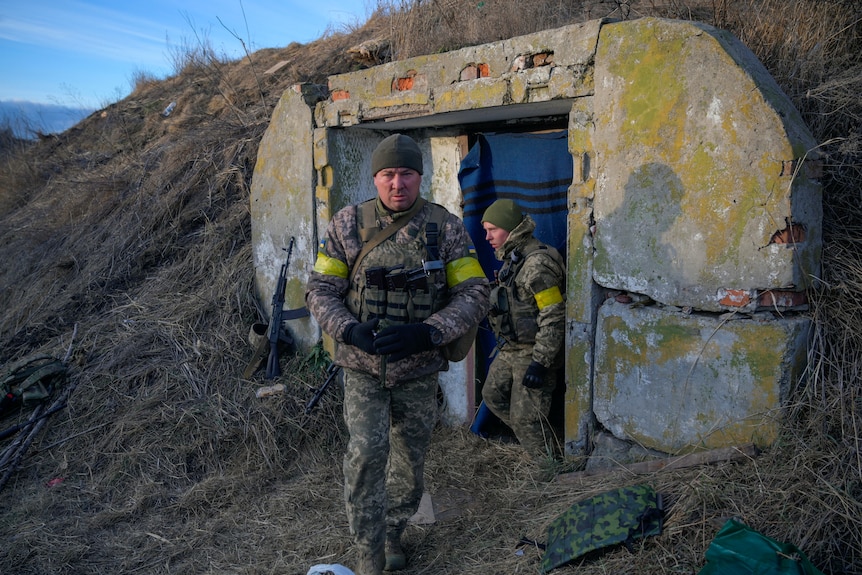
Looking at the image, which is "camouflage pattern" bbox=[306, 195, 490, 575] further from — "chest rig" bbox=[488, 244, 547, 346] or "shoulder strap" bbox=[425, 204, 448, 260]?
"chest rig" bbox=[488, 244, 547, 346]

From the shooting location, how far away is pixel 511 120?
4551 millimetres

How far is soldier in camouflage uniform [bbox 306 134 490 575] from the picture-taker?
9.33 ft

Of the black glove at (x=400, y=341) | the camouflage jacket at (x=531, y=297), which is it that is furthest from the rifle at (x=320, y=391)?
the black glove at (x=400, y=341)

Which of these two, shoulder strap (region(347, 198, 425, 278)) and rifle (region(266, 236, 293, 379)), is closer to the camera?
shoulder strap (region(347, 198, 425, 278))

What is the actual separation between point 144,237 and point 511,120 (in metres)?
4.31

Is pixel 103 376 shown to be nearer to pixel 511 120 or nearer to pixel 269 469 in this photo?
pixel 269 469

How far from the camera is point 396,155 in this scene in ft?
9.34

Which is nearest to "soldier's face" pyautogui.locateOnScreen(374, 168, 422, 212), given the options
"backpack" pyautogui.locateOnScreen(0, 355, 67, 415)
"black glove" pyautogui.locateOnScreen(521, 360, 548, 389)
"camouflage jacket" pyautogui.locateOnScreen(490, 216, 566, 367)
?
"camouflage jacket" pyautogui.locateOnScreen(490, 216, 566, 367)

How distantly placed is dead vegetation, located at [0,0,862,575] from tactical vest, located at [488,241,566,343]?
33.7 inches

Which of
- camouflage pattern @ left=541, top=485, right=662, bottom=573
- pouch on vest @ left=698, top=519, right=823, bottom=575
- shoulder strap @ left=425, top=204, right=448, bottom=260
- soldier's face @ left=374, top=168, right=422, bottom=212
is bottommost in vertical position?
camouflage pattern @ left=541, top=485, right=662, bottom=573

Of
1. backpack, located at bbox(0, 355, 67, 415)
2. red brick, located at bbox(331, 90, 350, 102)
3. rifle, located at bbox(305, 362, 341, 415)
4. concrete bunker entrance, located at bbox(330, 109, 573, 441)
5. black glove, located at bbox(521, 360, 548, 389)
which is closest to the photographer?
black glove, located at bbox(521, 360, 548, 389)

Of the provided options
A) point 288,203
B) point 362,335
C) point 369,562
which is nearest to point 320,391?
point 288,203

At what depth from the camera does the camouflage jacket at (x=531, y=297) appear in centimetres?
375

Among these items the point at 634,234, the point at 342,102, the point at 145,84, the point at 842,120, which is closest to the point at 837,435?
the point at 634,234
